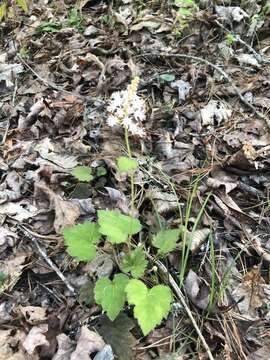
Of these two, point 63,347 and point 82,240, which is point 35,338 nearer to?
point 63,347

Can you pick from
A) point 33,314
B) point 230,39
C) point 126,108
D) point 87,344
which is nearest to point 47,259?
point 33,314

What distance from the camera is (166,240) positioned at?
2033 mm

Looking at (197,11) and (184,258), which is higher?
(197,11)

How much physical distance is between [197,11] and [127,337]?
3.12 metres

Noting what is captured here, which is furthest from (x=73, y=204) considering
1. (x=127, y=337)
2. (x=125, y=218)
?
(x=127, y=337)

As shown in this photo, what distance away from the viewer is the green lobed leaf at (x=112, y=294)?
1788 mm

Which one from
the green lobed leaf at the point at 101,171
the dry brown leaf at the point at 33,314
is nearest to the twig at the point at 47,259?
the dry brown leaf at the point at 33,314

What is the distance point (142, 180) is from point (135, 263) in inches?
28.1

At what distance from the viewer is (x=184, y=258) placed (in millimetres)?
2100

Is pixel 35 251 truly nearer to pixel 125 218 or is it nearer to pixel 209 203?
pixel 125 218

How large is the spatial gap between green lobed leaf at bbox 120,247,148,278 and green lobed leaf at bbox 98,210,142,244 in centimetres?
10

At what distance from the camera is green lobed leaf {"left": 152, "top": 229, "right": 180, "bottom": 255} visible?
6.55ft

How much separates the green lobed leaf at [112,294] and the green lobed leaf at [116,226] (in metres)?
0.17

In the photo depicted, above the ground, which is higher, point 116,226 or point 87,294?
point 116,226
